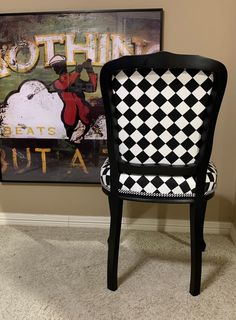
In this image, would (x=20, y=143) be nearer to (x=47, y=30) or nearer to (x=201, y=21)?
(x=47, y=30)

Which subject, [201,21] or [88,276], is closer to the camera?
[88,276]

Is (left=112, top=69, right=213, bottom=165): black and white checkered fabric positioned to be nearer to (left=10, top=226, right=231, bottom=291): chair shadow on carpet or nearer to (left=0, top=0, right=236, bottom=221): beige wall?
(left=10, top=226, right=231, bottom=291): chair shadow on carpet

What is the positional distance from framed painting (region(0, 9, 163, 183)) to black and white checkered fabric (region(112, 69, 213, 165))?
0.71 m

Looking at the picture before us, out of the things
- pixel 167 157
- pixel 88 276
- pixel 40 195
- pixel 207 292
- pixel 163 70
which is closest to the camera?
pixel 163 70

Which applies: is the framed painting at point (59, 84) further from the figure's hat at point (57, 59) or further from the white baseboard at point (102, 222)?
the white baseboard at point (102, 222)

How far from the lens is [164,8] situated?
2008 mm

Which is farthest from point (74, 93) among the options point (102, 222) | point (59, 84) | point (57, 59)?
point (102, 222)

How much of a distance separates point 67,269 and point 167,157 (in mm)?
805

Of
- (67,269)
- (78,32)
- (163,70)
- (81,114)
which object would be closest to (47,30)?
(78,32)

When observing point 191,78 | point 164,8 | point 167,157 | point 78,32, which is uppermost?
point 164,8

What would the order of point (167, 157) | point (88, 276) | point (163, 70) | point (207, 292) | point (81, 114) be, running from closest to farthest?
point (163, 70), point (167, 157), point (207, 292), point (88, 276), point (81, 114)

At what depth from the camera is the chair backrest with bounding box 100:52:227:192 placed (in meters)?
1.33

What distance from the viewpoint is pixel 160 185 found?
151 cm

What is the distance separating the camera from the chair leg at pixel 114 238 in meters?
1.58
